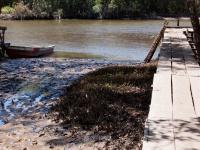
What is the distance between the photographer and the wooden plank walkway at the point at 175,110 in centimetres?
521

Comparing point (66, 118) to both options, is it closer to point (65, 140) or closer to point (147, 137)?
point (65, 140)

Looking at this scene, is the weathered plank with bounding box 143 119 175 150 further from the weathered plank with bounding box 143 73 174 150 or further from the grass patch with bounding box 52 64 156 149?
the grass patch with bounding box 52 64 156 149

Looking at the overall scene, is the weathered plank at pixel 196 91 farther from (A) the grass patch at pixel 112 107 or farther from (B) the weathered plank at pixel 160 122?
(A) the grass patch at pixel 112 107

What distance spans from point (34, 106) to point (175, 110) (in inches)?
206

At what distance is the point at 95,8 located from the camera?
261 ft

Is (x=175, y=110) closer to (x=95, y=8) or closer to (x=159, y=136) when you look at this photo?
(x=159, y=136)

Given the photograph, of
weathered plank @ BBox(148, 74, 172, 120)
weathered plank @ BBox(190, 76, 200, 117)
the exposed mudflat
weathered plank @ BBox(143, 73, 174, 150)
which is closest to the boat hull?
the exposed mudflat

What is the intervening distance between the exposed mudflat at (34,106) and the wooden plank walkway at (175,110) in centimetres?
154

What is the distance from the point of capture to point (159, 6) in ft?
274

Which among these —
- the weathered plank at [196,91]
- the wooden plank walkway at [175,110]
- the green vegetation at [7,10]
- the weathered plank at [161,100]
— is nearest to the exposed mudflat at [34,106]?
the weathered plank at [161,100]

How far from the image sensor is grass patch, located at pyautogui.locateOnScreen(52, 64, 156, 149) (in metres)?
7.96

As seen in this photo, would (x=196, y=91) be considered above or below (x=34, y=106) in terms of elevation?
above

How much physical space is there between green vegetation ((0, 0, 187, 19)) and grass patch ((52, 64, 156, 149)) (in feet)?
221

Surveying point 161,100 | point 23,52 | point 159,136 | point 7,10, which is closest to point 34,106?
point 161,100
